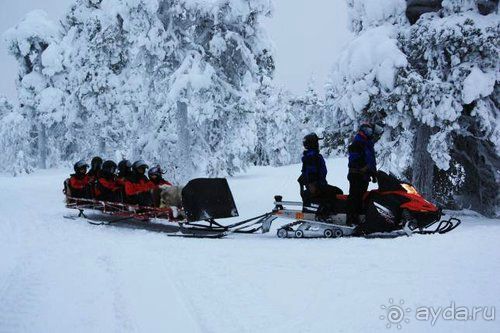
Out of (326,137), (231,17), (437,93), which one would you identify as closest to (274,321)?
(437,93)

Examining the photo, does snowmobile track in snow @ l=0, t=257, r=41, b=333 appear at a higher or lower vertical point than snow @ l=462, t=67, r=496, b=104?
lower

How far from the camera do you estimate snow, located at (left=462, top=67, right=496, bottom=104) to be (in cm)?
993

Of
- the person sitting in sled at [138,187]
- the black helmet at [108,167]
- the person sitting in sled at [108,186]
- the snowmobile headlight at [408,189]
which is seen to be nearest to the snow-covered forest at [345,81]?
the snowmobile headlight at [408,189]

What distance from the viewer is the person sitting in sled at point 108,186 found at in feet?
39.4

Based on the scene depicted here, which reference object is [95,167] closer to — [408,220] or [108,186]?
[108,186]

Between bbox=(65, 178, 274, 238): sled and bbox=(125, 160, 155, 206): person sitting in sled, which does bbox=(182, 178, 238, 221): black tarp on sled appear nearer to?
bbox=(65, 178, 274, 238): sled

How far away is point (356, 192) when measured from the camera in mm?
8406

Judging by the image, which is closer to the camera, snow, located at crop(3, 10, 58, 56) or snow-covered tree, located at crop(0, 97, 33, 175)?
snow-covered tree, located at crop(0, 97, 33, 175)

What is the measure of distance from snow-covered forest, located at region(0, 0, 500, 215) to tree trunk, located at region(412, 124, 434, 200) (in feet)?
0.10

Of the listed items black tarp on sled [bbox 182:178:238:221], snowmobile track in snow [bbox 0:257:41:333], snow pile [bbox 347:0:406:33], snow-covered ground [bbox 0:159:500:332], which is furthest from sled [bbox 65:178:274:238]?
snow pile [bbox 347:0:406:33]

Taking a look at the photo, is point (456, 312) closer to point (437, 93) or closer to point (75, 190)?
point (437, 93)

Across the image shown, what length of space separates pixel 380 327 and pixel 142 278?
131 inches

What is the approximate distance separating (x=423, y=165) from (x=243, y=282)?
7.53 metres

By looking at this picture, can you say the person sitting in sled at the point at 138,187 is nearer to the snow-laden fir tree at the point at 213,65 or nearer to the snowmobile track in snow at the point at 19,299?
the snow-laden fir tree at the point at 213,65
